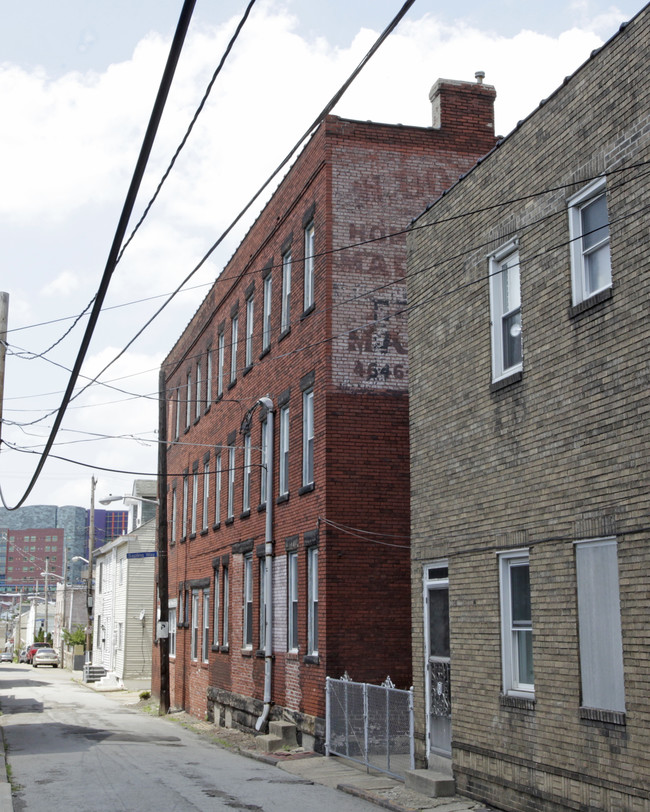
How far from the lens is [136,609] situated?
49219 millimetres

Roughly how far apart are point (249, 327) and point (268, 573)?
741 cm

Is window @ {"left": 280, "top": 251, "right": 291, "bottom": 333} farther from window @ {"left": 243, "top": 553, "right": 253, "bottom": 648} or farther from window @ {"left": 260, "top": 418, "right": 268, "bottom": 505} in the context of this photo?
window @ {"left": 243, "top": 553, "right": 253, "bottom": 648}

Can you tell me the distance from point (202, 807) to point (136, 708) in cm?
2353

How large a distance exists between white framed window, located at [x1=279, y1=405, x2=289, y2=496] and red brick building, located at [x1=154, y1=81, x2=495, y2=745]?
0.05 meters

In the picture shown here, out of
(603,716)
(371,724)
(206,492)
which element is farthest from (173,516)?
(603,716)

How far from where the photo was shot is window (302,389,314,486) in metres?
20.6

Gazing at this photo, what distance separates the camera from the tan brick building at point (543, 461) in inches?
401

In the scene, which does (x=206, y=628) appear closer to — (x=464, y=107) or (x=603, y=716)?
(x=464, y=107)

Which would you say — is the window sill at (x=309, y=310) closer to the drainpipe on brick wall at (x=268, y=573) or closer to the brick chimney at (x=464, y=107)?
the drainpipe on brick wall at (x=268, y=573)

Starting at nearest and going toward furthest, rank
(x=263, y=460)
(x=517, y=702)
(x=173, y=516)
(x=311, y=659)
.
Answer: (x=517, y=702), (x=311, y=659), (x=263, y=460), (x=173, y=516)

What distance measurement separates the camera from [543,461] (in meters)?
11.7

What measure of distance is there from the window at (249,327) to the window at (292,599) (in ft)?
20.7

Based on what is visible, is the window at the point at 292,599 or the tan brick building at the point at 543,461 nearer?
the tan brick building at the point at 543,461

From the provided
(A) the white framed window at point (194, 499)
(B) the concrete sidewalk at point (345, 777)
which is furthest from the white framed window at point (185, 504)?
(B) the concrete sidewalk at point (345, 777)
